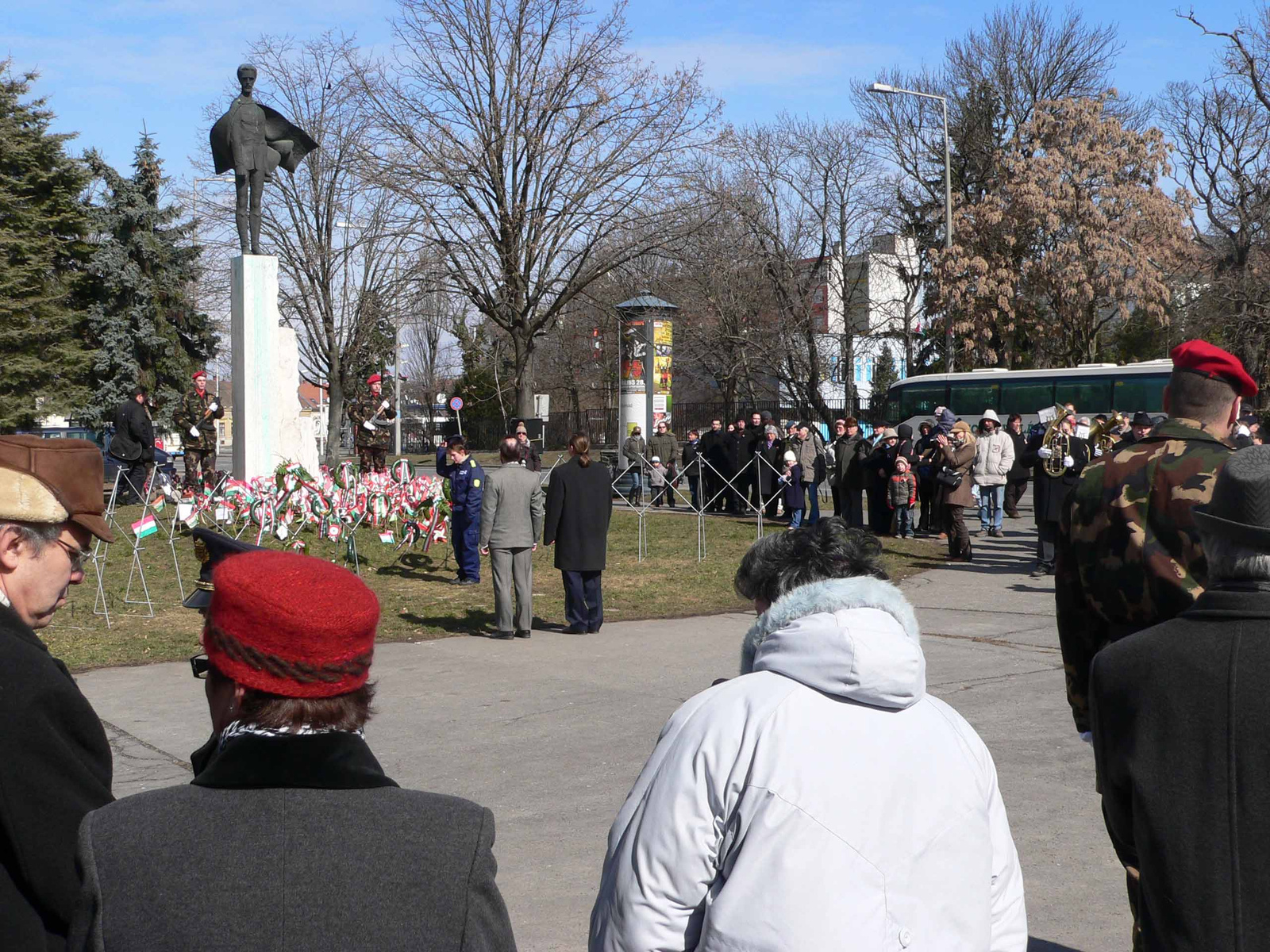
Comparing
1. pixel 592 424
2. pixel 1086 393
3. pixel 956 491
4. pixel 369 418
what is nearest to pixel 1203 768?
pixel 956 491

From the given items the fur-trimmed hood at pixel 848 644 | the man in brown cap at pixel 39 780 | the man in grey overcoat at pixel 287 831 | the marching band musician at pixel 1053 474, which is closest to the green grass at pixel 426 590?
the marching band musician at pixel 1053 474

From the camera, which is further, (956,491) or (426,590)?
(956,491)

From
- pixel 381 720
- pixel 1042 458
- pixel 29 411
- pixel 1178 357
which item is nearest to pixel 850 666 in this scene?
pixel 1178 357

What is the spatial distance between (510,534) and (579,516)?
660 mm

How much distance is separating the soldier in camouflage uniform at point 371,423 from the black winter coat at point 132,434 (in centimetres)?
372

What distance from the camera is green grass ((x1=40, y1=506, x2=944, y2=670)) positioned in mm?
10977

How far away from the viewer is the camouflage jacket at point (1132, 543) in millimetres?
3566

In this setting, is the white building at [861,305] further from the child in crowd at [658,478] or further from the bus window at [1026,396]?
the child in crowd at [658,478]

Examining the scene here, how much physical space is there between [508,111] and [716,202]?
4.61m

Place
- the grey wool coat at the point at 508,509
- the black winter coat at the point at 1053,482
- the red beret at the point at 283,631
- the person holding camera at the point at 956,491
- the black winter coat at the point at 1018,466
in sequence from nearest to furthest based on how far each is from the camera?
1. the red beret at the point at 283,631
2. the grey wool coat at the point at 508,509
3. the black winter coat at the point at 1053,482
4. the person holding camera at the point at 956,491
5. the black winter coat at the point at 1018,466

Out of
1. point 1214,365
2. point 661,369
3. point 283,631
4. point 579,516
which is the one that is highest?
point 661,369

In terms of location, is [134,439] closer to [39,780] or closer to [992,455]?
[992,455]

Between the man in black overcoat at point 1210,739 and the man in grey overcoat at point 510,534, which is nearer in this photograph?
the man in black overcoat at point 1210,739

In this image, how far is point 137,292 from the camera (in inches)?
1447
